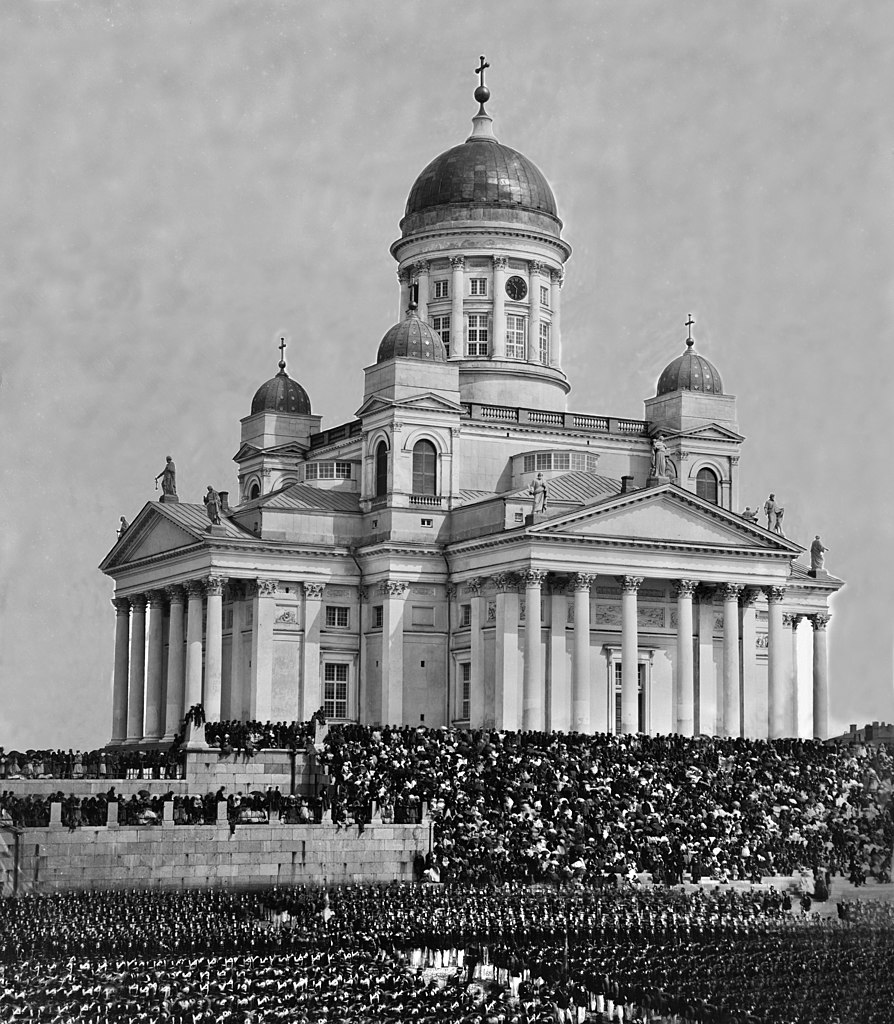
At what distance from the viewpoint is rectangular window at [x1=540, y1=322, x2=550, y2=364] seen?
108 m

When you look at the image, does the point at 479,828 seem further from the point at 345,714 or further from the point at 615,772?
the point at 345,714

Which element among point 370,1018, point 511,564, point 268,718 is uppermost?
point 511,564

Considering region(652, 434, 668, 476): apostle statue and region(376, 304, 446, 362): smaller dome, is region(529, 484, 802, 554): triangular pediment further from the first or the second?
region(376, 304, 446, 362): smaller dome

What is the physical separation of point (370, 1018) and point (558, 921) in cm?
1382

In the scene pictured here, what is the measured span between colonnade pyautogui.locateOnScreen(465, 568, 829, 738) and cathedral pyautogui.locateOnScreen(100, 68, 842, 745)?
10 centimetres

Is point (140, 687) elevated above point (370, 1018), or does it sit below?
above

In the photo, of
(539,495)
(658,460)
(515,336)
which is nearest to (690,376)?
(515,336)

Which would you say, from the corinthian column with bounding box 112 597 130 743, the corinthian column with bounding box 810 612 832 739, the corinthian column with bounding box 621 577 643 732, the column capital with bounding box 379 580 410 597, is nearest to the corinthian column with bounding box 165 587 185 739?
the corinthian column with bounding box 112 597 130 743

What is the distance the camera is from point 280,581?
95.8m

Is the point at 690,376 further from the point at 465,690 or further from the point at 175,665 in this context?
the point at 175,665

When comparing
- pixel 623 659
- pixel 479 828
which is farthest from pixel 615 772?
pixel 623 659

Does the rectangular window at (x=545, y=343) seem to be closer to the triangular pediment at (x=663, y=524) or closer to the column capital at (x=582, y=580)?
the triangular pediment at (x=663, y=524)

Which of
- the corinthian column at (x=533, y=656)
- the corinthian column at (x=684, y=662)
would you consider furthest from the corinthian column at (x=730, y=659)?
the corinthian column at (x=533, y=656)

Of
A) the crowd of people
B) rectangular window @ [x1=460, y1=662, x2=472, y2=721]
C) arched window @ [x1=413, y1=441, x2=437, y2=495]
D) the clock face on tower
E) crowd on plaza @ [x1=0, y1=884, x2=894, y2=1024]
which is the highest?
the clock face on tower
